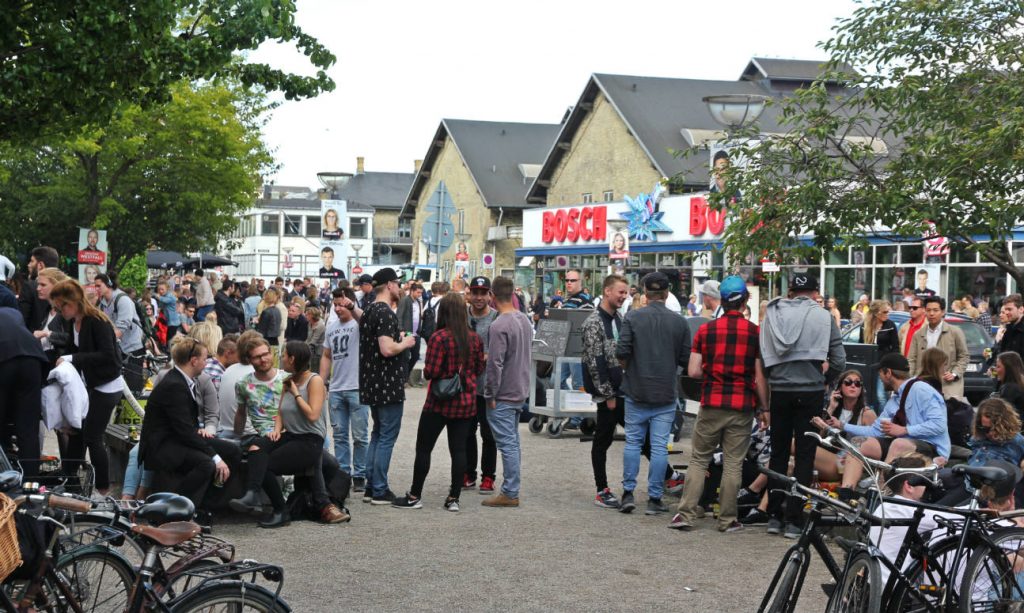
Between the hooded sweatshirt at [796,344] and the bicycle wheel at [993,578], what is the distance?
343cm

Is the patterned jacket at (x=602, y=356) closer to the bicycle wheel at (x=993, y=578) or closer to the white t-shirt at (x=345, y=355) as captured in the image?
the white t-shirt at (x=345, y=355)

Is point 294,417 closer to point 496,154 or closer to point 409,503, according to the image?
point 409,503

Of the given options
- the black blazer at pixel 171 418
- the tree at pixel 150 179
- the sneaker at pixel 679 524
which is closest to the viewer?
the black blazer at pixel 171 418

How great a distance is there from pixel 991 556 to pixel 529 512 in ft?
16.5

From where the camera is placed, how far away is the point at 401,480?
12.0 m

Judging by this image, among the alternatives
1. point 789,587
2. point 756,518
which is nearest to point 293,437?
point 756,518

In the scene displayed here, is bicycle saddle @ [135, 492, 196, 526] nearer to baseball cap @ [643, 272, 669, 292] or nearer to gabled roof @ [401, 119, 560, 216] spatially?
baseball cap @ [643, 272, 669, 292]

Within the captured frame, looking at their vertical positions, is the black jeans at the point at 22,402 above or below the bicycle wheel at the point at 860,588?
above

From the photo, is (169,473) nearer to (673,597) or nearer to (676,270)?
(673,597)

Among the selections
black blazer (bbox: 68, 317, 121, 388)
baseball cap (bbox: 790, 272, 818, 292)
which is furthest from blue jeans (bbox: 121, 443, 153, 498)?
baseball cap (bbox: 790, 272, 818, 292)

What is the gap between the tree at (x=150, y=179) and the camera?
3650cm

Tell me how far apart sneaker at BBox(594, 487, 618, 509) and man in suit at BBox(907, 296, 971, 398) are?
16.4ft

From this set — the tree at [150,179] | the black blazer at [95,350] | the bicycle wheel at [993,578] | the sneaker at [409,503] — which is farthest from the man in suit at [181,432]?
the tree at [150,179]

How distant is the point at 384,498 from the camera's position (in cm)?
1066
